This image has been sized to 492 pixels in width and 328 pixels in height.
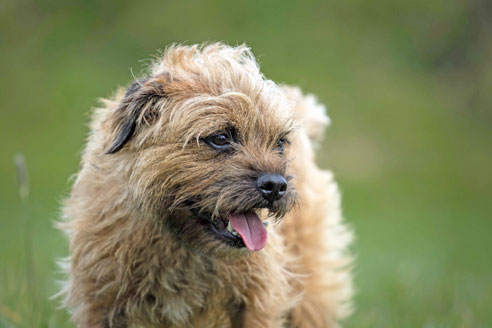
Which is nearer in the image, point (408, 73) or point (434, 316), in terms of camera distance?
point (434, 316)

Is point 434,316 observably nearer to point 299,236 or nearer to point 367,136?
point 299,236

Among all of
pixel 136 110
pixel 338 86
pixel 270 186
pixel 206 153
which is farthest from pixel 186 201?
pixel 338 86

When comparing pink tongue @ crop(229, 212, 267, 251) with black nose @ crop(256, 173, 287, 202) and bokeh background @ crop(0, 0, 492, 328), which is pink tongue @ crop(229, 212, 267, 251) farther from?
bokeh background @ crop(0, 0, 492, 328)

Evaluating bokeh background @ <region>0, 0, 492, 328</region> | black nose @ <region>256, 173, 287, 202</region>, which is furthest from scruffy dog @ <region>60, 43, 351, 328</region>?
bokeh background @ <region>0, 0, 492, 328</region>

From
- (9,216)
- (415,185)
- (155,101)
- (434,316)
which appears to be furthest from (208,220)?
(415,185)

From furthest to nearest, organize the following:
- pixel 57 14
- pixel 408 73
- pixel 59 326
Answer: pixel 408 73, pixel 57 14, pixel 59 326

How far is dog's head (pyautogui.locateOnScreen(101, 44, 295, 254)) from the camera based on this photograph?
13.9 ft

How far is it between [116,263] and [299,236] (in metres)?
1.78

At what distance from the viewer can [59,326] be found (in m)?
5.87

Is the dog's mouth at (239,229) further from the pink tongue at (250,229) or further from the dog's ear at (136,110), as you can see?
the dog's ear at (136,110)

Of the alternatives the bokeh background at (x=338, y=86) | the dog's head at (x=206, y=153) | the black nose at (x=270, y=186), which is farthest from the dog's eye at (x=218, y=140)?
the bokeh background at (x=338, y=86)

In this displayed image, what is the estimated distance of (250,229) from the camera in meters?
4.38

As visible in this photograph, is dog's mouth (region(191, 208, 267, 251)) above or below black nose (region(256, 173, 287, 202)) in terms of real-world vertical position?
below

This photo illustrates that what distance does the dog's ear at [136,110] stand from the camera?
443cm
